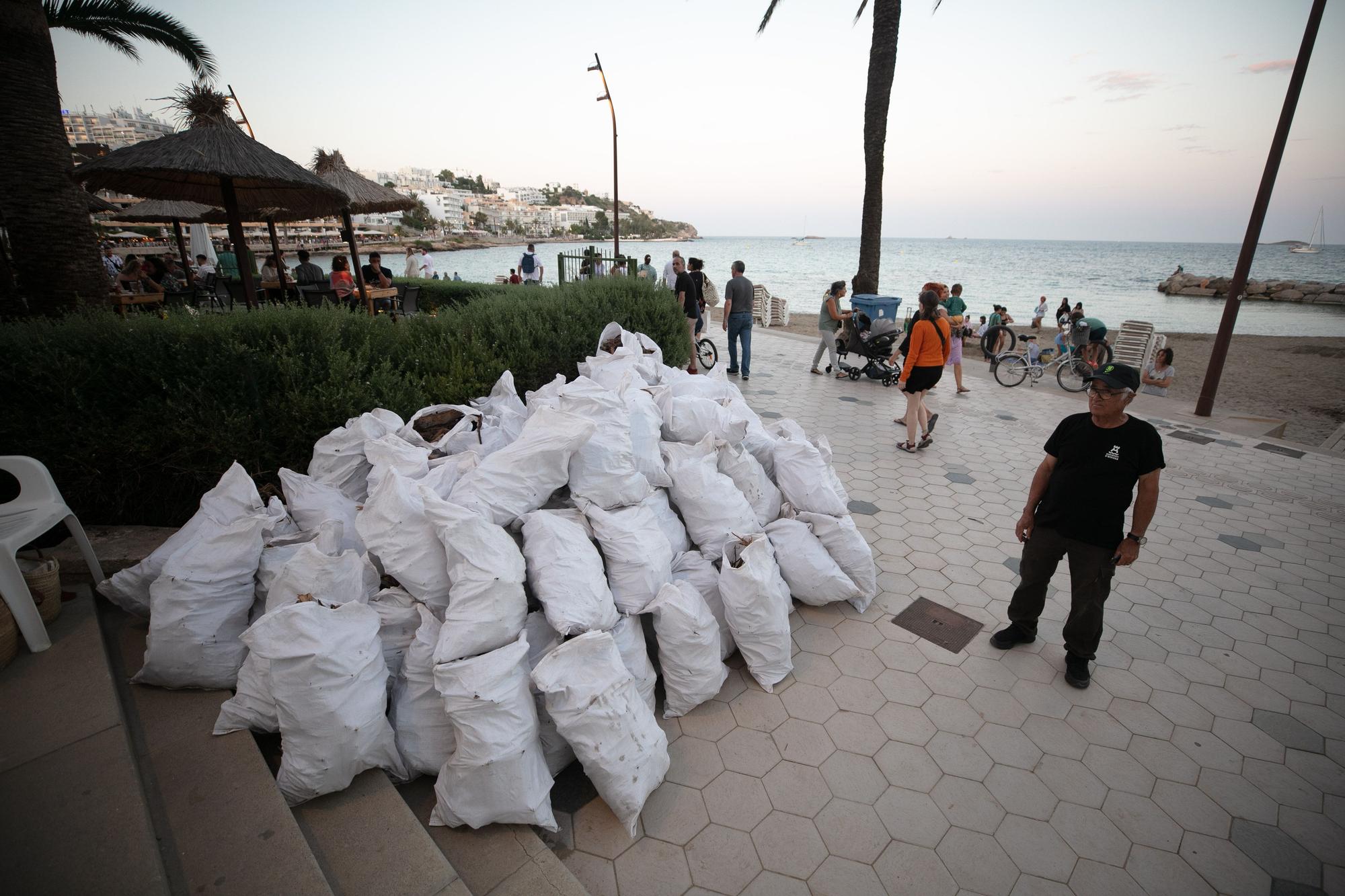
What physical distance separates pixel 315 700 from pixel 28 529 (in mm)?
1513

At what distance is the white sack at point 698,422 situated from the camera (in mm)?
3648

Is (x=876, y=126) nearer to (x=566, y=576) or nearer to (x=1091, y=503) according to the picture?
(x=1091, y=503)

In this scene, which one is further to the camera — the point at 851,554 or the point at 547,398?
the point at 547,398

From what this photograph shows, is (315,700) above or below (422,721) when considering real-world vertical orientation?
above

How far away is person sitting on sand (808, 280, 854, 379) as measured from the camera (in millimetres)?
8866

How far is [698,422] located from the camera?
12.2 feet

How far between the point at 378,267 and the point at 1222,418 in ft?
46.9

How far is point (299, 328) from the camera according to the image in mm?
3789

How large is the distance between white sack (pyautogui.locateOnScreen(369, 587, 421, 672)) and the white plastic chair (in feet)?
4.14

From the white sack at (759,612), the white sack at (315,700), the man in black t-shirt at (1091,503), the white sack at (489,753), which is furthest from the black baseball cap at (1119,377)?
the white sack at (315,700)

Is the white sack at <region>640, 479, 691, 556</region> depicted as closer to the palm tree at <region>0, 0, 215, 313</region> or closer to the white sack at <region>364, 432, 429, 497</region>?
the white sack at <region>364, 432, 429, 497</region>

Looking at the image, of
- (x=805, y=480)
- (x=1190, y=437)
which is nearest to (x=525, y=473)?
(x=805, y=480)

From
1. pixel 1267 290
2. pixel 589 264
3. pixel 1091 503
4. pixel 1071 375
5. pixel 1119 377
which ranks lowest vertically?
pixel 1071 375

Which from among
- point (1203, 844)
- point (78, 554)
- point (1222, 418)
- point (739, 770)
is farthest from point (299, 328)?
point (1222, 418)
